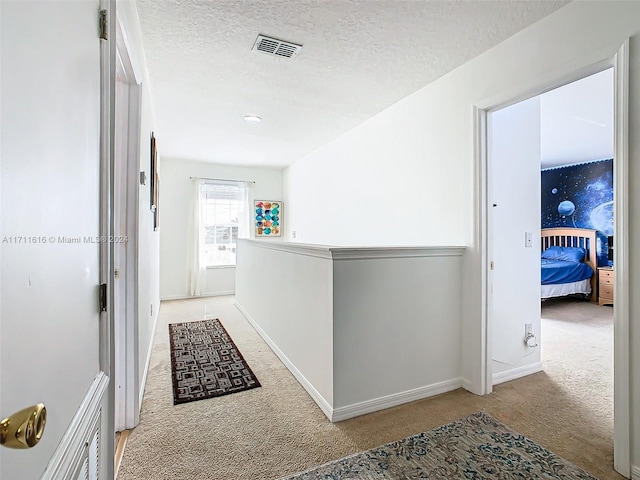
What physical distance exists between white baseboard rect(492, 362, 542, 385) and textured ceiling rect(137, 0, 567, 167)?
2.38 meters

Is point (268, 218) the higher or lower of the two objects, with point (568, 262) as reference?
higher

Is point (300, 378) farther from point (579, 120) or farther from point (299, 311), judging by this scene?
point (579, 120)

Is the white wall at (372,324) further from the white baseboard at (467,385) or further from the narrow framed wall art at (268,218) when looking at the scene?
the narrow framed wall art at (268,218)

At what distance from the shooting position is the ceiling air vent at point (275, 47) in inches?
85.2

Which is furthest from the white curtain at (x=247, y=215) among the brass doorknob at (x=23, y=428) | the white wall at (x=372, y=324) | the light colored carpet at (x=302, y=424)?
the brass doorknob at (x=23, y=428)

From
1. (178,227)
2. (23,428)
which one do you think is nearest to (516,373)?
(23,428)

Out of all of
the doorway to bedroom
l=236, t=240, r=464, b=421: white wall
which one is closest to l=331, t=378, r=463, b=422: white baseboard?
l=236, t=240, r=464, b=421: white wall

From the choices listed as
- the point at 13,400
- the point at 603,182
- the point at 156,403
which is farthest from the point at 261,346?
the point at 603,182

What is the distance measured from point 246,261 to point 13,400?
3756mm

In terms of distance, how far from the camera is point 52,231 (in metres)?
0.67

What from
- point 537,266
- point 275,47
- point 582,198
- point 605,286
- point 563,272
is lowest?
point 605,286

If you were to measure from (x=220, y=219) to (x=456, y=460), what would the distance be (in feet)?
17.1

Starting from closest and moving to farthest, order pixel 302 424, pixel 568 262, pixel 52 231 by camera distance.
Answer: pixel 52 231 < pixel 302 424 < pixel 568 262

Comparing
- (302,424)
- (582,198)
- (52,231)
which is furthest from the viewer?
(582,198)
